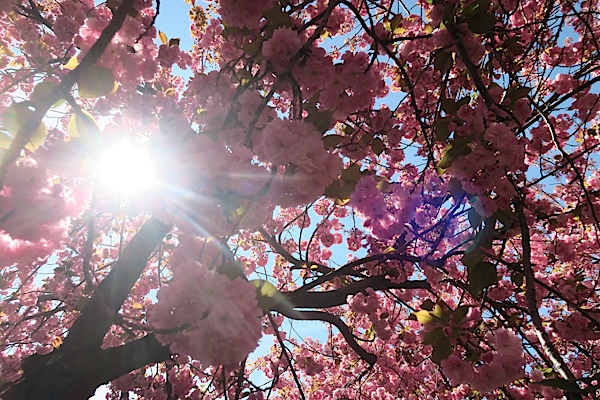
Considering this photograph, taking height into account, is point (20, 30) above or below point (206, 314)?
above

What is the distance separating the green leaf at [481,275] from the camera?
158cm

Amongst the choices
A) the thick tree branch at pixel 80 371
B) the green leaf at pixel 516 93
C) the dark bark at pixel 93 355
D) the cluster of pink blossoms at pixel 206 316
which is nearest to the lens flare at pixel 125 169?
the cluster of pink blossoms at pixel 206 316

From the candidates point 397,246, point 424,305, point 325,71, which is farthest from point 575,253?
point 325,71

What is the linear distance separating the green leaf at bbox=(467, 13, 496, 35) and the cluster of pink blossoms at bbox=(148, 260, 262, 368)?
1.51 meters

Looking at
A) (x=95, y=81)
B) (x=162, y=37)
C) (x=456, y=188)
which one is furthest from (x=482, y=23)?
(x=162, y=37)

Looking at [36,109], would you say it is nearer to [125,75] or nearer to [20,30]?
[125,75]

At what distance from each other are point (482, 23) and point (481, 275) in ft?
3.55

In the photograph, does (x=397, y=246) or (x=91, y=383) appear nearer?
(x=91, y=383)

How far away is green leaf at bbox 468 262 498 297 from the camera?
1577 mm

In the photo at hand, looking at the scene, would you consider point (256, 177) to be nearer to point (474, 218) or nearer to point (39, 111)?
point (39, 111)

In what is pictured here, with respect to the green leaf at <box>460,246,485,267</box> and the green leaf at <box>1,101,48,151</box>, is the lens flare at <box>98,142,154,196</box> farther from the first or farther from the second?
the green leaf at <box>460,246,485,267</box>

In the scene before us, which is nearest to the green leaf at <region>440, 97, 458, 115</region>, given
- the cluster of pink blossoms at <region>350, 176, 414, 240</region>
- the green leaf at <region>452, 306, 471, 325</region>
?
the cluster of pink blossoms at <region>350, 176, 414, 240</region>

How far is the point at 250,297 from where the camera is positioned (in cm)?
91

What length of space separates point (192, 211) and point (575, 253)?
4.17m
